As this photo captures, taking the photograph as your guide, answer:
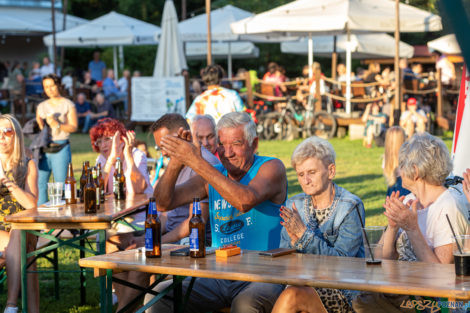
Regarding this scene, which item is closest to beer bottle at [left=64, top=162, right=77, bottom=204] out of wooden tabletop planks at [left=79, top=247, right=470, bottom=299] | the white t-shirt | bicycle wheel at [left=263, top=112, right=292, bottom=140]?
wooden tabletop planks at [left=79, top=247, right=470, bottom=299]

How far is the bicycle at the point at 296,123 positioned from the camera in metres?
17.9

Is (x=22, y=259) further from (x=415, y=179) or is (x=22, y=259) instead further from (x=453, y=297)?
(x=453, y=297)

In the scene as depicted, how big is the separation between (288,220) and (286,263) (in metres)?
0.33

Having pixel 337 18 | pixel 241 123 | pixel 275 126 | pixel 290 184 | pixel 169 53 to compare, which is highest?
pixel 337 18

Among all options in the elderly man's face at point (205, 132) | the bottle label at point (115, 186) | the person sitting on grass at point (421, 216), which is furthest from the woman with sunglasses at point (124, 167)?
the person sitting on grass at point (421, 216)

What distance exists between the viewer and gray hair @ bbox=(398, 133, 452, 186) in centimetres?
346

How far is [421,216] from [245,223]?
1.07m

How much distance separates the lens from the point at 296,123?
1828cm

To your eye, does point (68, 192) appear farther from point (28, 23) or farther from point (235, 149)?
point (28, 23)

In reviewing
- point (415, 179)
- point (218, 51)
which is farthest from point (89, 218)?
point (218, 51)

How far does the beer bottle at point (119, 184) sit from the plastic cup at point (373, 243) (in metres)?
2.92

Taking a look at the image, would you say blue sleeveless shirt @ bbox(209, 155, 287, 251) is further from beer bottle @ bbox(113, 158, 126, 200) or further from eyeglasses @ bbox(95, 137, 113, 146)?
eyeglasses @ bbox(95, 137, 113, 146)

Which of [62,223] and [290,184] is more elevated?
[62,223]

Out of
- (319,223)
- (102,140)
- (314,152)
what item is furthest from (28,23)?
(319,223)
